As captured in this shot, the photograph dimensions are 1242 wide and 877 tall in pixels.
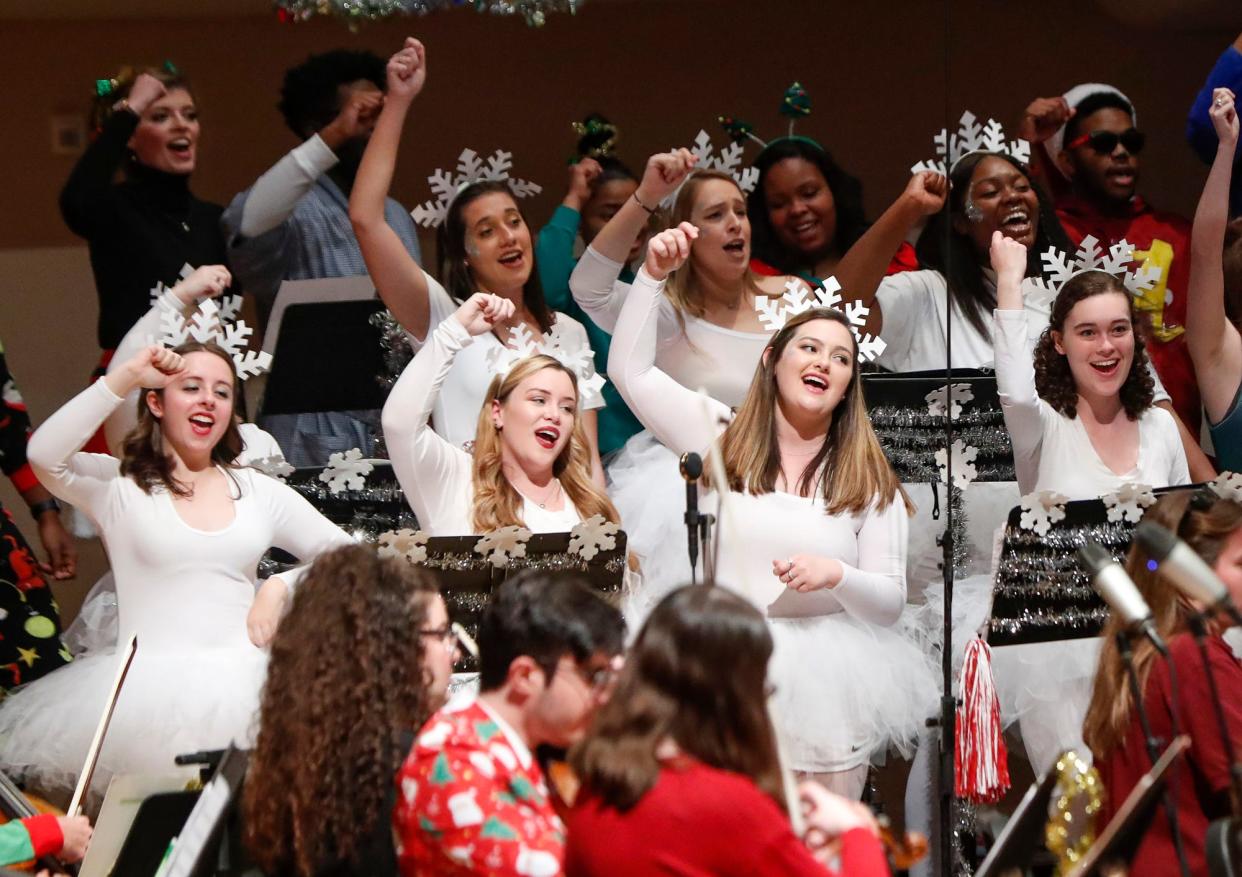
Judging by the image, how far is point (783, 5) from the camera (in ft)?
19.0

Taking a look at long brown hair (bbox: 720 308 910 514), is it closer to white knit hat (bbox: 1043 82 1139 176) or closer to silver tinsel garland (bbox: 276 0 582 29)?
silver tinsel garland (bbox: 276 0 582 29)

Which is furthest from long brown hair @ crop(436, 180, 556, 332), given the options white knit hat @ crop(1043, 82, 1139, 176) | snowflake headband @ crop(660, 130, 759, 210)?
white knit hat @ crop(1043, 82, 1139, 176)

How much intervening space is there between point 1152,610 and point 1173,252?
2127mm

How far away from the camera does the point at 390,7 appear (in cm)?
445

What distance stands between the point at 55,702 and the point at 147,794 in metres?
0.91

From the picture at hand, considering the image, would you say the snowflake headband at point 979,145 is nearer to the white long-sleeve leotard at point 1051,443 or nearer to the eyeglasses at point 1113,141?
the eyeglasses at point 1113,141

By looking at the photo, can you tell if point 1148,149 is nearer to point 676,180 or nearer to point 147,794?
point 676,180

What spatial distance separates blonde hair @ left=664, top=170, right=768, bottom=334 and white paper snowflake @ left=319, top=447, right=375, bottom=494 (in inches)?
35.4

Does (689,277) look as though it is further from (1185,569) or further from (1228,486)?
(1185,569)

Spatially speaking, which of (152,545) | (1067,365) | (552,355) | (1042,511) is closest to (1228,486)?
(1042,511)

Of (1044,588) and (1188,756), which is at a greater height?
(1044,588)

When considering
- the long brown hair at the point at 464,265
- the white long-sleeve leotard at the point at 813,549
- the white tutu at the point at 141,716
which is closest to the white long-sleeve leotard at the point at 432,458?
the white long-sleeve leotard at the point at 813,549

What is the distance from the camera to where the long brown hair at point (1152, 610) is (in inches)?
116

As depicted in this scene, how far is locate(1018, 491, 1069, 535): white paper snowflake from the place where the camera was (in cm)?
366
